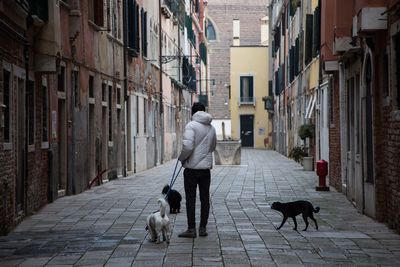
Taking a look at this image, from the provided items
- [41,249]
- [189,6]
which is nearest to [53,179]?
[41,249]

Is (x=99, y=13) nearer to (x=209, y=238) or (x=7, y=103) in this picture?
(x=7, y=103)

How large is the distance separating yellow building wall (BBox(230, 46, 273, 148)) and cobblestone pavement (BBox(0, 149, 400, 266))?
52.9 metres

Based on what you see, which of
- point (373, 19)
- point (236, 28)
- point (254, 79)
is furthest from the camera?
point (236, 28)

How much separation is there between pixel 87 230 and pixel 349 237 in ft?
11.8

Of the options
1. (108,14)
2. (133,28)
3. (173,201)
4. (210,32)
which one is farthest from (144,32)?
(210,32)

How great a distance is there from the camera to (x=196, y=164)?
11.8 meters

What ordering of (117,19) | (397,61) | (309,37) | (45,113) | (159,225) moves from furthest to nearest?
(309,37), (117,19), (45,113), (397,61), (159,225)

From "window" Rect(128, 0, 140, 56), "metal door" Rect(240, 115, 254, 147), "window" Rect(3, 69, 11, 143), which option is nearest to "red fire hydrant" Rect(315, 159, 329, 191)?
"window" Rect(3, 69, 11, 143)

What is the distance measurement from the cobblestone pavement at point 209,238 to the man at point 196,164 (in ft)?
0.92

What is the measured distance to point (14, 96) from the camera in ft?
44.9

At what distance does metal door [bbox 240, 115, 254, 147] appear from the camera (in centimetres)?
7306

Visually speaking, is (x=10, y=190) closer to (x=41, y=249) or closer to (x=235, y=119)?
(x=41, y=249)

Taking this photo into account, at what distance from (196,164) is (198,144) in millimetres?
261

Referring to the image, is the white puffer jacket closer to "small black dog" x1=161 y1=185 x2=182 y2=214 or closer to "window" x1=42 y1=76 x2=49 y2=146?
"small black dog" x1=161 y1=185 x2=182 y2=214
